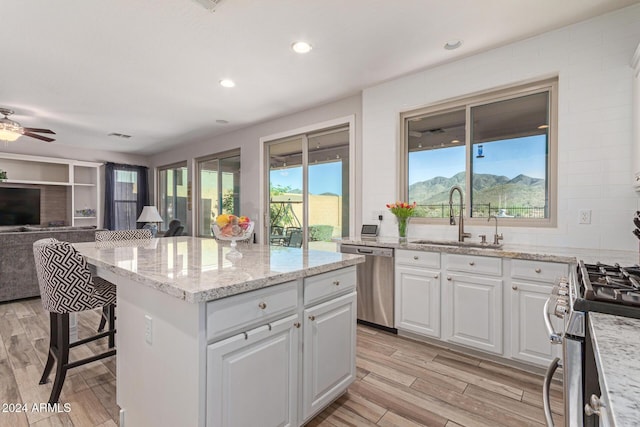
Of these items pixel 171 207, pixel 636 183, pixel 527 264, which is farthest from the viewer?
pixel 171 207

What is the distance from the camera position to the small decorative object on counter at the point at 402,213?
317 cm

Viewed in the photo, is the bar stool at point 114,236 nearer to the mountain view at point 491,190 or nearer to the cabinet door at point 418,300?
the cabinet door at point 418,300

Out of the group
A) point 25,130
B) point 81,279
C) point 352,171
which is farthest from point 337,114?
point 25,130

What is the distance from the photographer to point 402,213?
10.5 ft

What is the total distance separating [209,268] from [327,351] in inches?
31.5

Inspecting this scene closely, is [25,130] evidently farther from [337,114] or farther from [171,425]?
[171,425]

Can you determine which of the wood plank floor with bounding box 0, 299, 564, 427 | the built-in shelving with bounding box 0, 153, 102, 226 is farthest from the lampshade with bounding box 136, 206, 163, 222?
the wood plank floor with bounding box 0, 299, 564, 427

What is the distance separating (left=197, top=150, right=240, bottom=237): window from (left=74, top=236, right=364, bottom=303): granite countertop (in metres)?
3.70

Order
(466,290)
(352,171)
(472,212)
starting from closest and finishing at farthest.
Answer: (466,290)
(472,212)
(352,171)

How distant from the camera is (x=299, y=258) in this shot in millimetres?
1889

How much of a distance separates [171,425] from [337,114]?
363cm

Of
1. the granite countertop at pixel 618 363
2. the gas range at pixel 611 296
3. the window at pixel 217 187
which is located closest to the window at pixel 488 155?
the gas range at pixel 611 296

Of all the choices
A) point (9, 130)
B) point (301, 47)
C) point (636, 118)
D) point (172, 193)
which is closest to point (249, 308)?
point (301, 47)

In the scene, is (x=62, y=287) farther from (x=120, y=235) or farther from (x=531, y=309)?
(x=531, y=309)
